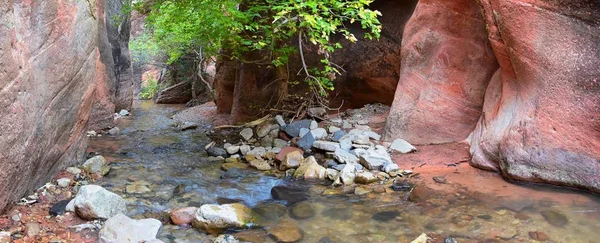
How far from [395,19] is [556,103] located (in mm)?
5546

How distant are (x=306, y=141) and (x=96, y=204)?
4.28m

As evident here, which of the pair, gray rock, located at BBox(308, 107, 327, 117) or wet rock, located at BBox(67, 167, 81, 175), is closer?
wet rock, located at BBox(67, 167, 81, 175)

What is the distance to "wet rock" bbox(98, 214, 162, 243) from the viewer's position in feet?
14.0

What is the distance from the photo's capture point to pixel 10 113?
13.9 feet

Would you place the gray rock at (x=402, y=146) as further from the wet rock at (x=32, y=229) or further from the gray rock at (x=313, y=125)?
the wet rock at (x=32, y=229)

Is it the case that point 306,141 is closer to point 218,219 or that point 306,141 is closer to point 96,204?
point 218,219

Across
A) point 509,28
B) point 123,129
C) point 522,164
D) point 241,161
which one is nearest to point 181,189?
point 241,161

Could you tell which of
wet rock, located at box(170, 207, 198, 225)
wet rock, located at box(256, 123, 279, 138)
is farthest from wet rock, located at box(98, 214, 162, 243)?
wet rock, located at box(256, 123, 279, 138)

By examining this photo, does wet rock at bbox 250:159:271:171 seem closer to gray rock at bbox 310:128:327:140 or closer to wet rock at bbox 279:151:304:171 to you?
wet rock at bbox 279:151:304:171

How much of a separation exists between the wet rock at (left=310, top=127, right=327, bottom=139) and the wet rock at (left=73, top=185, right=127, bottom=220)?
14.1 ft

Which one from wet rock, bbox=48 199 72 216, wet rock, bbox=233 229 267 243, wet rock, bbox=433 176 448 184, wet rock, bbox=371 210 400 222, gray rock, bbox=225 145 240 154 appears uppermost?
wet rock, bbox=433 176 448 184

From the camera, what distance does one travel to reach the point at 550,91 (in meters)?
5.68

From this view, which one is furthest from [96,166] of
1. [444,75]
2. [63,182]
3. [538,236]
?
[444,75]

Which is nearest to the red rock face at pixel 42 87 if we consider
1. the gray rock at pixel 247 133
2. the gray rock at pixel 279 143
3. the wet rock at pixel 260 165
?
the wet rock at pixel 260 165
